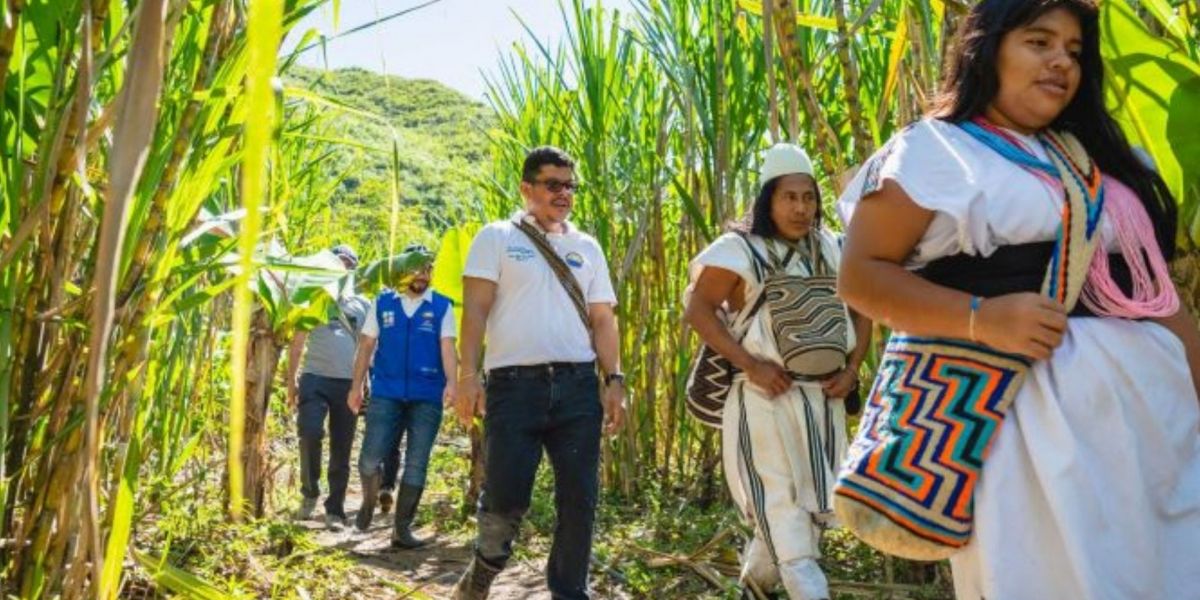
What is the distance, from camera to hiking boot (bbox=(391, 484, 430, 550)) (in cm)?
573

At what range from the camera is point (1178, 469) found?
1656mm

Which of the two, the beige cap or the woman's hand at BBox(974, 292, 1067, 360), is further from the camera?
the beige cap

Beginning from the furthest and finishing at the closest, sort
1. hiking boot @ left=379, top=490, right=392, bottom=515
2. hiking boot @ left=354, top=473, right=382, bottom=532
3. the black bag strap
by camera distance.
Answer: hiking boot @ left=379, top=490, right=392, bottom=515
hiking boot @ left=354, top=473, right=382, bottom=532
the black bag strap

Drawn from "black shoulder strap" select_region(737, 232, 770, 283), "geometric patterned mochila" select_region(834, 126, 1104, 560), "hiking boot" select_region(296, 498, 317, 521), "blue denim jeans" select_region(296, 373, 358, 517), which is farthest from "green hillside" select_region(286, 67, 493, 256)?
"hiking boot" select_region(296, 498, 317, 521)

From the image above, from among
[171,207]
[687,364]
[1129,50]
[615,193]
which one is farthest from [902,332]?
[615,193]

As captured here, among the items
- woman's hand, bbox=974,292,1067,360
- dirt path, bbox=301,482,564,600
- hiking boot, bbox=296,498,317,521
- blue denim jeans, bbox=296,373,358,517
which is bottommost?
dirt path, bbox=301,482,564,600

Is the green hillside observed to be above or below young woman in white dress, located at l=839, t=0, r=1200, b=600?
above

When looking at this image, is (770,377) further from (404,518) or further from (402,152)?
(404,518)

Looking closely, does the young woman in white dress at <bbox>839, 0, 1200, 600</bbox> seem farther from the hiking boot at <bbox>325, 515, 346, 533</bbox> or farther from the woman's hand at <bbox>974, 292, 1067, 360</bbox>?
the hiking boot at <bbox>325, 515, 346, 533</bbox>

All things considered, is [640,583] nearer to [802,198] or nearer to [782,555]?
[782,555]

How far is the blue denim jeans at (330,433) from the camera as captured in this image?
646 cm

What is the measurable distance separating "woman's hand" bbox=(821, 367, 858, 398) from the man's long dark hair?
1848mm

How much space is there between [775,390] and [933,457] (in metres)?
2.01

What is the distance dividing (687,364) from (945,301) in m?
3.57
